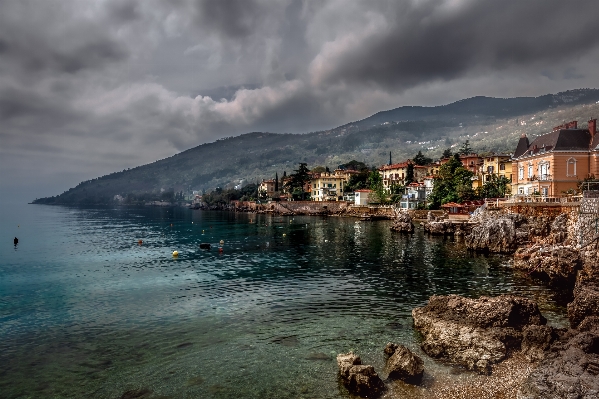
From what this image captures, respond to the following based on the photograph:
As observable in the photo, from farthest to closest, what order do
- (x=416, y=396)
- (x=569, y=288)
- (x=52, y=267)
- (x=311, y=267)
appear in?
(x=52, y=267)
(x=311, y=267)
(x=569, y=288)
(x=416, y=396)

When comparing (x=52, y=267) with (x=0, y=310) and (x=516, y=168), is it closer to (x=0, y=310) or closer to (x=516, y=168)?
(x=0, y=310)

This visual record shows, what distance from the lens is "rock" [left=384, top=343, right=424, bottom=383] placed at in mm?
16484

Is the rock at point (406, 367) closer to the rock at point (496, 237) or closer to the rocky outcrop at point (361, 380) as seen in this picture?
the rocky outcrop at point (361, 380)

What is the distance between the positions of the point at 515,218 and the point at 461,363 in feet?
130

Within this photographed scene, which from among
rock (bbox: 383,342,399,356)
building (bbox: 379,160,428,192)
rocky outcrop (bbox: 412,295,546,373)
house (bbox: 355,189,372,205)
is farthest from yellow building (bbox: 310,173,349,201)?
rock (bbox: 383,342,399,356)

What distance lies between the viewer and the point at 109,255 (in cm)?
5697

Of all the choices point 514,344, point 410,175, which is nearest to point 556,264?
point 514,344

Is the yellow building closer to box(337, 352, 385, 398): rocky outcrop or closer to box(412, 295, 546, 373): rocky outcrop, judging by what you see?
box(412, 295, 546, 373): rocky outcrop

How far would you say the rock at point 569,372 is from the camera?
13.9 m

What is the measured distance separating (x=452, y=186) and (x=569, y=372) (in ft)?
299

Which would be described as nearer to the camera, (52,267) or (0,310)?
(0,310)

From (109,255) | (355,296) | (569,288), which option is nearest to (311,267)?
(355,296)

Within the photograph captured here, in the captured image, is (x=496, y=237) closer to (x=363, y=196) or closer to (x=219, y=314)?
(x=219, y=314)

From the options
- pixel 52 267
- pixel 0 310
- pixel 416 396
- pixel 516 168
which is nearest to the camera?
pixel 416 396
